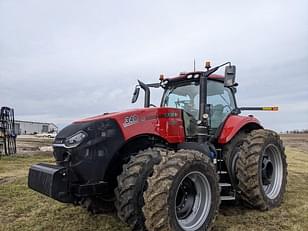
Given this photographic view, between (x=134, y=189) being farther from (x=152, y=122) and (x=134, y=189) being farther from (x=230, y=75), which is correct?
(x=230, y=75)

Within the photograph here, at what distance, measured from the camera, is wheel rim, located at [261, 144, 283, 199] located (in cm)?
554

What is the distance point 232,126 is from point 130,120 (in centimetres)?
195

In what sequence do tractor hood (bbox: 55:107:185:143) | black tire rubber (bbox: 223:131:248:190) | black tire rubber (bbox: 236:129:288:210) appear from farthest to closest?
black tire rubber (bbox: 223:131:248:190) → black tire rubber (bbox: 236:129:288:210) → tractor hood (bbox: 55:107:185:143)

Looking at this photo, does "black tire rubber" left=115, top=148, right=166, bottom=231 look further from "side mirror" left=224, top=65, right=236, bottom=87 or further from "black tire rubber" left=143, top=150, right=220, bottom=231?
"side mirror" left=224, top=65, right=236, bottom=87

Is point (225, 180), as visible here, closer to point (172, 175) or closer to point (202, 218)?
point (202, 218)

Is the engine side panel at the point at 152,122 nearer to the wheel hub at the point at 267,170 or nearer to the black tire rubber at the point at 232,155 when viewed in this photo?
the black tire rubber at the point at 232,155

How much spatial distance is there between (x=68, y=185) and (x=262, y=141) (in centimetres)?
311

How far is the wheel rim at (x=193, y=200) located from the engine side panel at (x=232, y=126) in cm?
130

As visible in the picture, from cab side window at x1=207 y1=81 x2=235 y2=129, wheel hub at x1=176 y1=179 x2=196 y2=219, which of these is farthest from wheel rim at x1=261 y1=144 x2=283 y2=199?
wheel hub at x1=176 y1=179 x2=196 y2=219

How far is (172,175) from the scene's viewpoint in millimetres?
3627

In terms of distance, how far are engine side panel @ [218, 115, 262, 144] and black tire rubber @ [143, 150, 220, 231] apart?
1.35m

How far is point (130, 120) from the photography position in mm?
4172

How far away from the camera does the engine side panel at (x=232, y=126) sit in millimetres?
5246

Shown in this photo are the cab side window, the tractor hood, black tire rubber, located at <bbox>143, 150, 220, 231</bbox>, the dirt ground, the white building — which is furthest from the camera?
the white building
